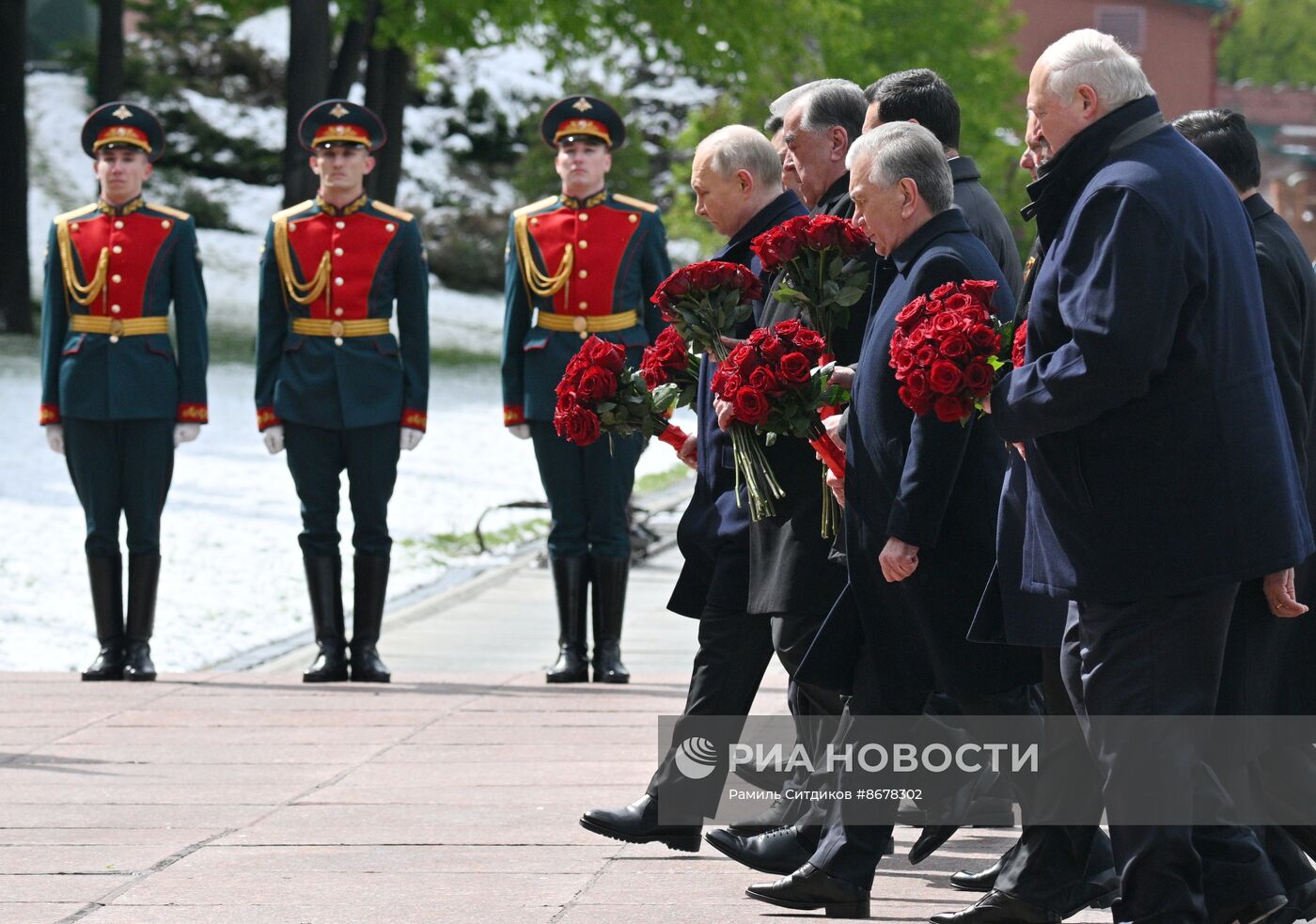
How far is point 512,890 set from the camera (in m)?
5.29

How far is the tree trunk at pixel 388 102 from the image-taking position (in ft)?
90.6

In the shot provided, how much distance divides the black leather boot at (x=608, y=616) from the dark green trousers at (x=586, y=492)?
0.18ft

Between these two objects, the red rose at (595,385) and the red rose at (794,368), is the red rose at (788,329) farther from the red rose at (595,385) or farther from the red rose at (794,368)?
the red rose at (595,385)

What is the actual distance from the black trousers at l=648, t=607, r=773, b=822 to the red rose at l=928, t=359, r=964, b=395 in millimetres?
1416

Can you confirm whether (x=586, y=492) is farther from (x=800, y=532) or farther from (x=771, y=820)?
(x=800, y=532)

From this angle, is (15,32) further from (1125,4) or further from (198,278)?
(1125,4)

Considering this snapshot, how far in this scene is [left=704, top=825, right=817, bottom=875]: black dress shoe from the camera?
17.6 feet

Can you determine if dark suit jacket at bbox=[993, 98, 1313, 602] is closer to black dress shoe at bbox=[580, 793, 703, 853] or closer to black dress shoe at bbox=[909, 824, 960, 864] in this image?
black dress shoe at bbox=[909, 824, 960, 864]

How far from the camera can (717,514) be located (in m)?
5.85

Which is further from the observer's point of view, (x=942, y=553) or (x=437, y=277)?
(x=437, y=277)

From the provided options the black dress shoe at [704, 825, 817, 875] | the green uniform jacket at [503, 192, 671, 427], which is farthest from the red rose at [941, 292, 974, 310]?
the green uniform jacket at [503, 192, 671, 427]

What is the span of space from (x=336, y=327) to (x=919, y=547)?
4.41m

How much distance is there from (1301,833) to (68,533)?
9738 mm

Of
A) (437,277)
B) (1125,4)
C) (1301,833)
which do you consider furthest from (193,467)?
(1125,4)
